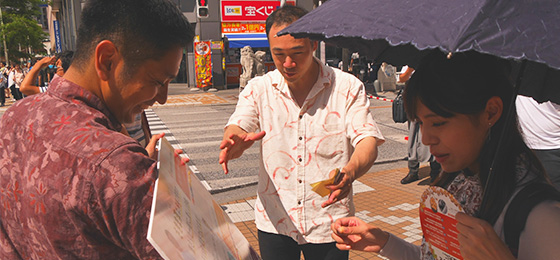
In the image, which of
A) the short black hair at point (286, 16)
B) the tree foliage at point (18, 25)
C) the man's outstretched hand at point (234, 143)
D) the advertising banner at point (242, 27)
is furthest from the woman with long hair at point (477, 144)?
the tree foliage at point (18, 25)

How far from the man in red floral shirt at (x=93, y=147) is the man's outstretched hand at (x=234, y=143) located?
2.74 ft

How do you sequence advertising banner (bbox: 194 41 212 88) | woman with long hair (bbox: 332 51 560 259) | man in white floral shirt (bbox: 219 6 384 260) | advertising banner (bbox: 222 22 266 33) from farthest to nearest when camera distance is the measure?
advertising banner (bbox: 222 22 266 33), advertising banner (bbox: 194 41 212 88), man in white floral shirt (bbox: 219 6 384 260), woman with long hair (bbox: 332 51 560 259)

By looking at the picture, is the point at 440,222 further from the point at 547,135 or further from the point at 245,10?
the point at 245,10

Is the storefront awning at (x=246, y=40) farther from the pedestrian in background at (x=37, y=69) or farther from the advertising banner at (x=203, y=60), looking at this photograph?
the pedestrian in background at (x=37, y=69)

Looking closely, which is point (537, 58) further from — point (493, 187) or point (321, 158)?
point (321, 158)

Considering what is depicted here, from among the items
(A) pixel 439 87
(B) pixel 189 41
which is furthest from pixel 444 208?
(B) pixel 189 41

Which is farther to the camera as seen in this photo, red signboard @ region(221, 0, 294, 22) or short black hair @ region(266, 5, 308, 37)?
red signboard @ region(221, 0, 294, 22)

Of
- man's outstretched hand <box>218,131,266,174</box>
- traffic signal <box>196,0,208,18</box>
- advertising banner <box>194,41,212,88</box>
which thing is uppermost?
traffic signal <box>196,0,208,18</box>

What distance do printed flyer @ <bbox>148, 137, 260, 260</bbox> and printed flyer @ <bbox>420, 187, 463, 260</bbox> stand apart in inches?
25.4

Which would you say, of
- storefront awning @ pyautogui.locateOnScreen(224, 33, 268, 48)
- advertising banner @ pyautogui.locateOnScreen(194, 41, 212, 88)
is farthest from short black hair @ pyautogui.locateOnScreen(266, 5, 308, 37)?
storefront awning @ pyautogui.locateOnScreen(224, 33, 268, 48)

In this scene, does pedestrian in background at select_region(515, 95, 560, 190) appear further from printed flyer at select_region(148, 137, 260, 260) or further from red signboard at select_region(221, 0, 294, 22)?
red signboard at select_region(221, 0, 294, 22)

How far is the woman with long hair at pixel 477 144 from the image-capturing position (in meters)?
1.28

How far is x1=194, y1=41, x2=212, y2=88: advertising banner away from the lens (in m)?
20.4

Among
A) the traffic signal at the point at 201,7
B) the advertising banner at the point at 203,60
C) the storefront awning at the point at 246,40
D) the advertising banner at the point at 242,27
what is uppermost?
the traffic signal at the point at 201,7
